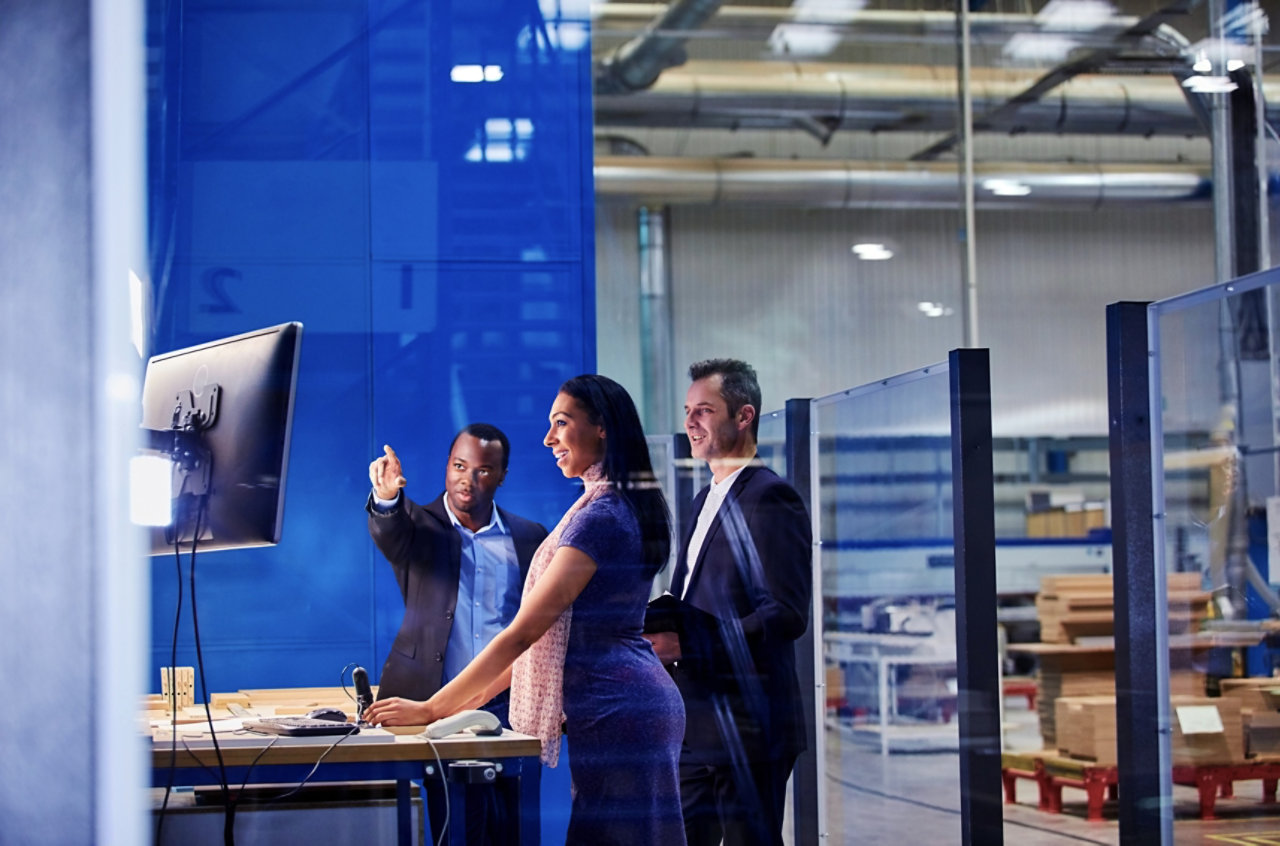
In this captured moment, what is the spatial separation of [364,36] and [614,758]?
152 centimetres

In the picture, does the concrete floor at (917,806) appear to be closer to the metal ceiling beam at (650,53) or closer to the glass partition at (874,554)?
the glass partition at (874,554)

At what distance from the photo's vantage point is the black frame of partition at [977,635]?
298cm

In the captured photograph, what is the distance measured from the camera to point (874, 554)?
3557mm

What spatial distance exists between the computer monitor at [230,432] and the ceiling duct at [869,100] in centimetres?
156

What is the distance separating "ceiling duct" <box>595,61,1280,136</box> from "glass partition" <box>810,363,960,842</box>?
3.20 feet

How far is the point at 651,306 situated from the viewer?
2971 mm

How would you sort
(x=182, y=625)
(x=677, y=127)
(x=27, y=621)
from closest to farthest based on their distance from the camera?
(x=27, y=621) < (x=182, y=625) < (x=677, y=127)

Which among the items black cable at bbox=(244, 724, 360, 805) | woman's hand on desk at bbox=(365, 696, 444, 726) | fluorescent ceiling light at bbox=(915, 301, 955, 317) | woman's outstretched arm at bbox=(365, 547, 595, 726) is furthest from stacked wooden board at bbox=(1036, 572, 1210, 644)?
black cable at bbox=(244, 724, 360, 805)

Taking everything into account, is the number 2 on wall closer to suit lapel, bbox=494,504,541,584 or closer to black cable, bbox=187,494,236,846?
black cable, bbox=187,494,236,846

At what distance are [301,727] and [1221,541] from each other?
127 inches

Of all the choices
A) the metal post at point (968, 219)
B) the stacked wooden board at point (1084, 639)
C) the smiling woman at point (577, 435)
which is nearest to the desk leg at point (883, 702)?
the stacked wooden board at point (1084, 639)

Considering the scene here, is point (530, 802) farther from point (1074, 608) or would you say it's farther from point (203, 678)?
point (1074, 608)

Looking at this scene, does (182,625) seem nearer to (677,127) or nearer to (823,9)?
(677,127)

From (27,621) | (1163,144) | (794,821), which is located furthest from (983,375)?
(27,621)
